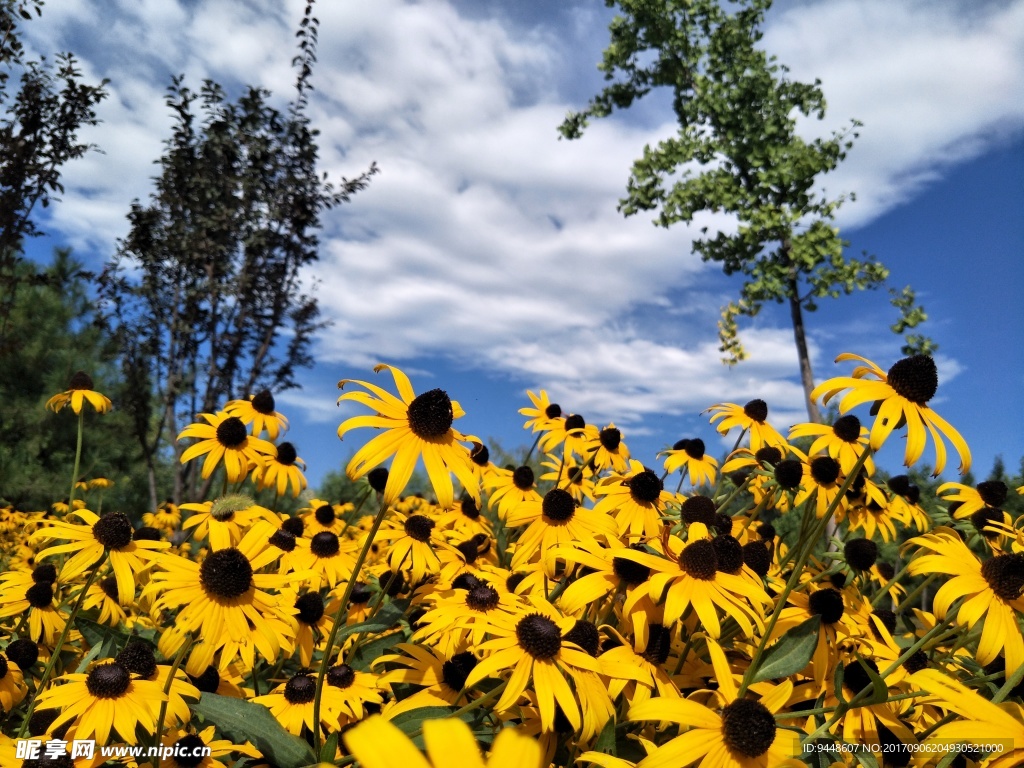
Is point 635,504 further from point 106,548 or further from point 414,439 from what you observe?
point 106,548

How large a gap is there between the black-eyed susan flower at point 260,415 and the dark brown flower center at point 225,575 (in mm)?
1832

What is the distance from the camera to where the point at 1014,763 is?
129 centimetres

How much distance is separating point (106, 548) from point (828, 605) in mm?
2488

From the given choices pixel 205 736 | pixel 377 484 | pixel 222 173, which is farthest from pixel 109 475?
pixel 205 736

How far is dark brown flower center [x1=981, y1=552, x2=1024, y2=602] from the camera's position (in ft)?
5.92

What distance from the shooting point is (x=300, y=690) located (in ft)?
6.47

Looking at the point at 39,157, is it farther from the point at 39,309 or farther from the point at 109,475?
the point at 39,309

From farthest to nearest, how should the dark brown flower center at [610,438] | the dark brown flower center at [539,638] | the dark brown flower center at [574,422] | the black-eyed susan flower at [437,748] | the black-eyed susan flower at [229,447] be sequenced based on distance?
the dark brown flower center at [574,422] → the dark brown flower center at [610,438] → the black-eyed susan flower at [229,447] → the dark brown flower center at [539,638] → the black-eyed susan flower at [437,748]

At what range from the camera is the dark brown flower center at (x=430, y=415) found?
1846mm

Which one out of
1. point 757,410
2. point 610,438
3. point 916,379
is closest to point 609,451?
point 610,438

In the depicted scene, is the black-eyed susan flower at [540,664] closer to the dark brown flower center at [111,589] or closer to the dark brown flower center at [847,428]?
the dark brown flower center at [847,428]

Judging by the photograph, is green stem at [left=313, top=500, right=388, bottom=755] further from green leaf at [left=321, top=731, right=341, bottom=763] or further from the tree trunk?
the tree trunk

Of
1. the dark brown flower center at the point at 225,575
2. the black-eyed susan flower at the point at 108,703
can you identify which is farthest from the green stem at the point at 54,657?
the dark brown flower center at the point at 225,575

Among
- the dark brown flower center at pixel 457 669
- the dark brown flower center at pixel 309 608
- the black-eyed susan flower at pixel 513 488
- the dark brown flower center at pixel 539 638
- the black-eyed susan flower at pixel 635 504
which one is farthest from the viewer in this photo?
the black-eyed susan flower at pixel 513 488
